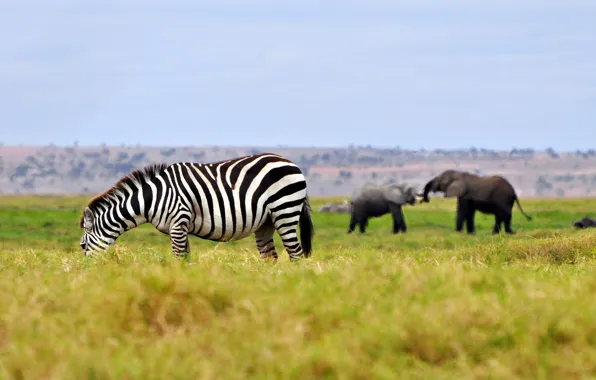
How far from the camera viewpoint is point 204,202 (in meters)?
12.5

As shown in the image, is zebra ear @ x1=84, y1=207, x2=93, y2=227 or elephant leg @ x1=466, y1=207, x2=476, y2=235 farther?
elephant leg @ x1=466, y1=207, x2=476, y2=235

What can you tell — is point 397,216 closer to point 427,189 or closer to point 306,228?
point 427,189

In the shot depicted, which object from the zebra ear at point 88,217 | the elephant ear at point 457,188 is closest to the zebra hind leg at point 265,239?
the zebra ear at point 88,217

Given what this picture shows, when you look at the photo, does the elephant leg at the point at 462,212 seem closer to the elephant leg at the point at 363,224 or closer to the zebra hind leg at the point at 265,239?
the elephant leg at the point at 363,224

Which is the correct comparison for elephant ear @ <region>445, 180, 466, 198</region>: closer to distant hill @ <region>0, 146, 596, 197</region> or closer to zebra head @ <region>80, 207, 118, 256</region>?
zebra head @ <region>80, 207, 118, 256</region>

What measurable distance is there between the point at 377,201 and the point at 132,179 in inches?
961

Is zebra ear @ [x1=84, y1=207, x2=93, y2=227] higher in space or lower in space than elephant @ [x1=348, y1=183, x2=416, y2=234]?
higher

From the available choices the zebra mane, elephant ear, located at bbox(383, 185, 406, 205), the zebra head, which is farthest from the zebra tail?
elephant ear, located at bbox(383, 185, 406, 205)

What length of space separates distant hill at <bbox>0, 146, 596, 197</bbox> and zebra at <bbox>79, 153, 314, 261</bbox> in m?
122

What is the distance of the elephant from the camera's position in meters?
36.0

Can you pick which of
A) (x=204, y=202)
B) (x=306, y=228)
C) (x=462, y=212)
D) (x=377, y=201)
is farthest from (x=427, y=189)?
(x=204, y=202)

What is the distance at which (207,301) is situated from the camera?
23.8ft

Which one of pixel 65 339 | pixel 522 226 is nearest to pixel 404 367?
pixel 65 339

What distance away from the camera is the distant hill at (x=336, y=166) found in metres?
143
